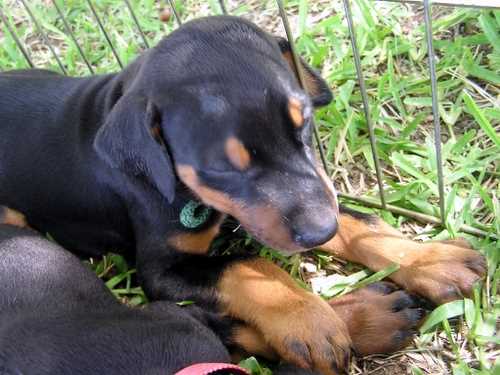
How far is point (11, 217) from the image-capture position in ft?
11.6

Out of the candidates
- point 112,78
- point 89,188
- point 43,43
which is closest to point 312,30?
point 112,78

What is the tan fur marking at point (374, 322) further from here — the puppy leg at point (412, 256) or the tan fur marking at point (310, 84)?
the tan fur marking at point (310, 84)

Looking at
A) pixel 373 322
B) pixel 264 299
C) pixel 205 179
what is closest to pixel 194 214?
pixel 205 179

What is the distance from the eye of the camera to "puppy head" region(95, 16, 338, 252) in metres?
2.51

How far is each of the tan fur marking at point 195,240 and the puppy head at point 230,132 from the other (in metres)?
0.36

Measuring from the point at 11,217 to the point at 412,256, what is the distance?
2109 mm

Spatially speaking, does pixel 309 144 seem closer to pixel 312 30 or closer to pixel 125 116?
pixel 125 116

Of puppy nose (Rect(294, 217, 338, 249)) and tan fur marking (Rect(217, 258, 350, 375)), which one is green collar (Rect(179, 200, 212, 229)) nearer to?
tan fur marking (Rect(217, 258, 350, 375))

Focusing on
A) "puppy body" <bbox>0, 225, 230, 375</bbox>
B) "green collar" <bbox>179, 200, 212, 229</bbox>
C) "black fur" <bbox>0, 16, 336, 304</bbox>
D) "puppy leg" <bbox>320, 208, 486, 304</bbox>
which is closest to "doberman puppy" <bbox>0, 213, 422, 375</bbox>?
"puppy body" <bbox>0, 225, 230, 375</bbox>

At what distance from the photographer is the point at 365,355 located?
2941 mm

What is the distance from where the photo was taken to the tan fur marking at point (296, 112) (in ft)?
8.36

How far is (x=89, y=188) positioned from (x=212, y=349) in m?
1.18

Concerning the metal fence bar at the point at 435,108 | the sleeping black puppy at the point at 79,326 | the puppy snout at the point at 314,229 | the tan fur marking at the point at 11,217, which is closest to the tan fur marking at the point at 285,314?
the sleeping black puppy at the point at 79,326

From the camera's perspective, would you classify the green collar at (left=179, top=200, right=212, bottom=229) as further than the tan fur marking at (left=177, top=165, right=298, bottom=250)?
Yes
